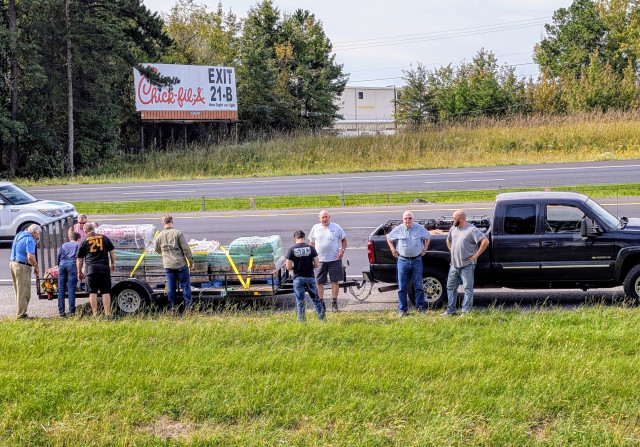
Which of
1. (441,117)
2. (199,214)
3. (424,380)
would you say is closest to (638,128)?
(441,117)

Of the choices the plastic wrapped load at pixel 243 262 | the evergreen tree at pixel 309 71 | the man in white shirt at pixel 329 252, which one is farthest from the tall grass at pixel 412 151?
the plastic wrapped load at pixel 243 262

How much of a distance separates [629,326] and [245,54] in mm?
52737

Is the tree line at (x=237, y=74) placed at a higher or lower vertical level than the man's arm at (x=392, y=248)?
higher

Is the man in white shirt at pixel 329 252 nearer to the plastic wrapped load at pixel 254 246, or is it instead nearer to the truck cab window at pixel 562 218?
→ the plastic wrapped load at pixel 254 246

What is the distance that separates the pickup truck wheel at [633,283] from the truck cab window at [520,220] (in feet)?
5.17

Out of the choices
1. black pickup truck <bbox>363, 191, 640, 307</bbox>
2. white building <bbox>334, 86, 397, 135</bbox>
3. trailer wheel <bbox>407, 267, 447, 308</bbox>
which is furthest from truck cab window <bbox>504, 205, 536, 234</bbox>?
white building <bbox>334, 86, 397, 135</bbox>

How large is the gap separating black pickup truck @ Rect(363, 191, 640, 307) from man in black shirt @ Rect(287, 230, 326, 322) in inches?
71.9

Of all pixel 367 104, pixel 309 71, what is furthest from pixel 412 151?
pixel 367 104

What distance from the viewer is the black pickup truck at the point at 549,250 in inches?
453

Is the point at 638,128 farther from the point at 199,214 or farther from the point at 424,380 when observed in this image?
the point at 424,380

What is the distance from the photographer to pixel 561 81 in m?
61.0

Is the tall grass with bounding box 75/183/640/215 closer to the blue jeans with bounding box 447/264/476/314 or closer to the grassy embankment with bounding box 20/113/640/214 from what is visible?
the grassy embankment with bounding box 20/113/640/214

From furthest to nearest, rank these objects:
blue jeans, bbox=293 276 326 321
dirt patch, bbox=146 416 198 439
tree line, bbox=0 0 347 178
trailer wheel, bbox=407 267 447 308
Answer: tree line, bbox=0 0 347 178 < trailer wheel, bbox=407 267 447 308 < blue jeans, bbox=293 276 326 321 < dirt patch, bbox=146 416 198 439

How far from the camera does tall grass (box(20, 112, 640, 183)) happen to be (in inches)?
1641
